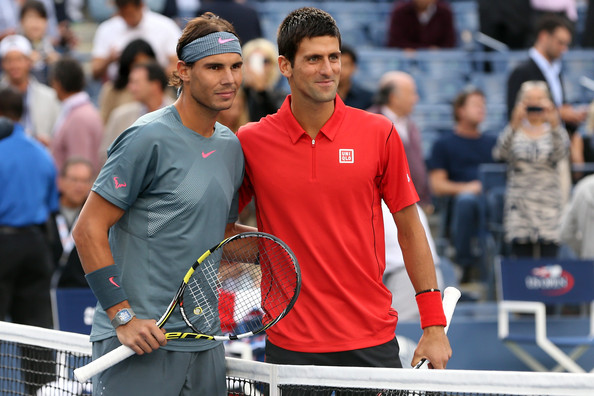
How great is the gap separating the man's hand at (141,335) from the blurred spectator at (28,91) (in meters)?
5.42

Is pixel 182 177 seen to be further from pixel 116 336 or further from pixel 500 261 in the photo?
pixel 500 261

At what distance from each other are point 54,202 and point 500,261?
130 inches

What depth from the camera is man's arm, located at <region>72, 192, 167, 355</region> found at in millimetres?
3086

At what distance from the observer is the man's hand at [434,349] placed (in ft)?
10.8

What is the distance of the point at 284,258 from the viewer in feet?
10.9

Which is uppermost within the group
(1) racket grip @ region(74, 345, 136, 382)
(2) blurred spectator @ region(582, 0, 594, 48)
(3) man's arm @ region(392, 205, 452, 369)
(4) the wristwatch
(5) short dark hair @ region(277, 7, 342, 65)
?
(2) blurred spectator @ region(582, 0, 594, 48)

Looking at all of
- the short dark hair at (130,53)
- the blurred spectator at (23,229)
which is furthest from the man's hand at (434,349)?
the short dark hair at (130,53)

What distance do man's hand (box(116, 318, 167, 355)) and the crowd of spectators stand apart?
3.26 m

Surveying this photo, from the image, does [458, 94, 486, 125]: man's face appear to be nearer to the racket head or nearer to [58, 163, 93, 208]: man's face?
[58, 163, 93, 208]: man's face

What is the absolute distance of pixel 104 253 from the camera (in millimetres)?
3123

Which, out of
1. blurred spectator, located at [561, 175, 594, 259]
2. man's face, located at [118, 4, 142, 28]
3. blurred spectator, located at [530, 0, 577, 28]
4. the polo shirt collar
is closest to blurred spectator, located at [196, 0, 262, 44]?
man's face, located at [118, 4, 142, 28]

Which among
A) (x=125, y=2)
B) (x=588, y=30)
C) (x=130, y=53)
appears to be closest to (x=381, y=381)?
(x=130, y=53)

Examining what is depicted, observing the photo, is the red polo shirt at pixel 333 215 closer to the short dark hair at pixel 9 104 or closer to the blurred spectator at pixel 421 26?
the short dark hair at pixel 9 104

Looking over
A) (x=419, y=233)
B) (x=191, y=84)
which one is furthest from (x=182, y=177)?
(x=419, y=233)
